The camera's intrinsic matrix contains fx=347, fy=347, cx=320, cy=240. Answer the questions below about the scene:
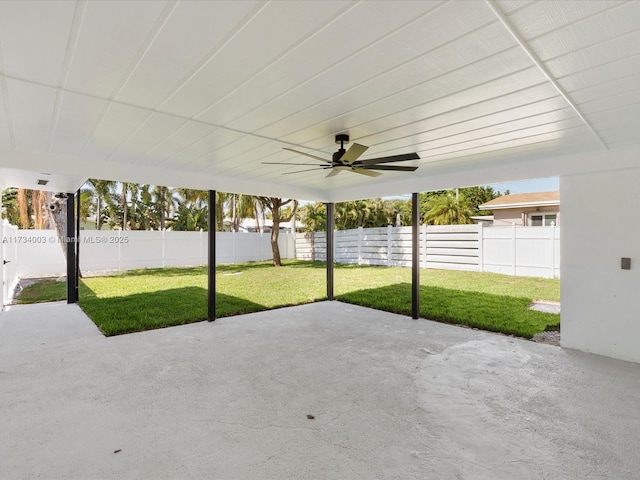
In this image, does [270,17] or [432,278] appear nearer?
[270,17]

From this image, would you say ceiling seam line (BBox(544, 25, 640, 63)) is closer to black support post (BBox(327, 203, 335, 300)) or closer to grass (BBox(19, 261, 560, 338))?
grass (BBox(19, 261, 560, 338))

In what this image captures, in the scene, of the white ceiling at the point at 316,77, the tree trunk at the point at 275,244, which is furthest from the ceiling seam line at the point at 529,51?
the tree trunk at the point at 275,244

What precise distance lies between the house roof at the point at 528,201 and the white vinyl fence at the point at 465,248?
Answer: 279 cm

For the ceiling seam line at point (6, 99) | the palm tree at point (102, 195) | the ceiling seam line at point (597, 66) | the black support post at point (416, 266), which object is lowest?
the black support post at point (416, 266)

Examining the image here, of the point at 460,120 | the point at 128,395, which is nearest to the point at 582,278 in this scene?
the point at 460,120

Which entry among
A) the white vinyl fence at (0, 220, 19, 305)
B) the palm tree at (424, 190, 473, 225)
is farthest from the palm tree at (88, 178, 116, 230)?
the palm tree at (424, 190, 473, 225)

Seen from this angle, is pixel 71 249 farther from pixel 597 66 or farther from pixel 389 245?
pixel 389 245

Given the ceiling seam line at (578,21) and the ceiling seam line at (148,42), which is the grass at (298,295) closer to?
the ceiling seam line at (148,42)

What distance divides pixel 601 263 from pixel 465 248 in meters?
6.09

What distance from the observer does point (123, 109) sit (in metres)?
2.61

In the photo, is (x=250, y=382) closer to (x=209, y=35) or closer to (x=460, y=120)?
(x=209, y=35)

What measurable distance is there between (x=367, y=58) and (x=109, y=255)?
37.2ft

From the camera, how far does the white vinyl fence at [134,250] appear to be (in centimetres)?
917

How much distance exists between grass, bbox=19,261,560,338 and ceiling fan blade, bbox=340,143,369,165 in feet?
11.0
